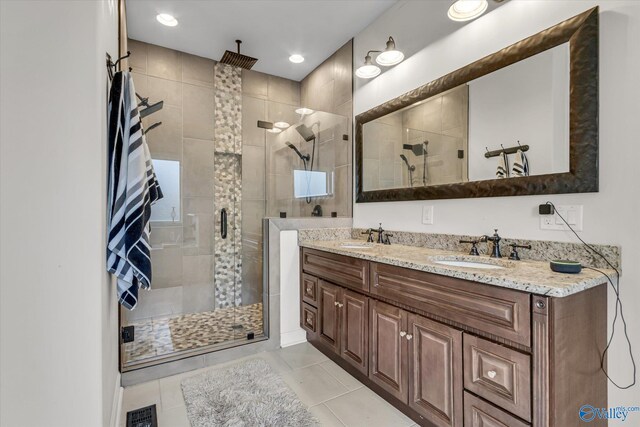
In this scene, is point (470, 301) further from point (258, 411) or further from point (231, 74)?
point (231, 74)

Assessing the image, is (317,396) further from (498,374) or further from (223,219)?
(223,219)

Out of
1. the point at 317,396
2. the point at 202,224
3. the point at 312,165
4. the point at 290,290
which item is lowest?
the point at 317,396

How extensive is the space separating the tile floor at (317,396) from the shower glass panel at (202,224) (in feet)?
1.60

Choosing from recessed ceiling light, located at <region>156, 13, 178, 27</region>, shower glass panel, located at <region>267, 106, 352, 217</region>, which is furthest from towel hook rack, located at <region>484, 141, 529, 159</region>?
recessed ceiling light, located at <region>156, 13, 178, 27</region>

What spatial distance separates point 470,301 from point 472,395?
0.41 m

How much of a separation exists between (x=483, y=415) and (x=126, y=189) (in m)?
1.84

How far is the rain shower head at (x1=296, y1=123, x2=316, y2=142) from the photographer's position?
10.4 feet

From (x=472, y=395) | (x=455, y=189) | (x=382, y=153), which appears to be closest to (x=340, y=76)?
(x=382, y=153)

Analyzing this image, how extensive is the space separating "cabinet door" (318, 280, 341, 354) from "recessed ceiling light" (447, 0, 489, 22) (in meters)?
1.91

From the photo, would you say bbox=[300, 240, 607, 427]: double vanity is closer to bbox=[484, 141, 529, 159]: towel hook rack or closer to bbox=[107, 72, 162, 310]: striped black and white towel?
bbox=[484, 141, 529, 159]: towel hook rack

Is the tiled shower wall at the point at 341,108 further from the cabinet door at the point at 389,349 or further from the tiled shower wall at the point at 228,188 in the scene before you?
the cabinet door at the point at 389,349

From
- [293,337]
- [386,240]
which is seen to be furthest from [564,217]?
[293,337]

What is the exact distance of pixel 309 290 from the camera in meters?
2.53

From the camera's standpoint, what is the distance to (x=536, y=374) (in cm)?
107
